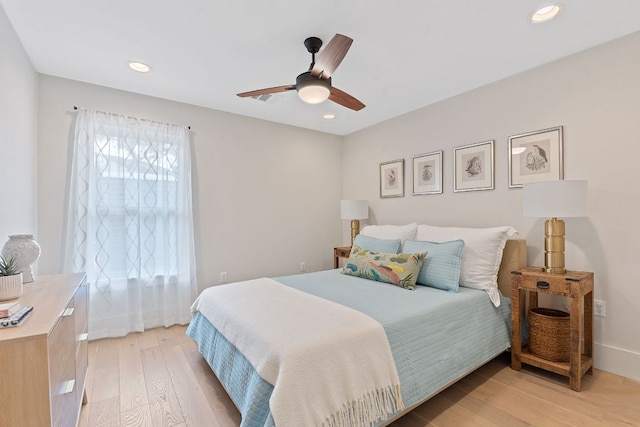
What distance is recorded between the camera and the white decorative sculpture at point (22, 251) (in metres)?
1.63

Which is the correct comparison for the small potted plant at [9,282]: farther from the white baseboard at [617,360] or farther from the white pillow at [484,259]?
the white baseboard at [617,360]

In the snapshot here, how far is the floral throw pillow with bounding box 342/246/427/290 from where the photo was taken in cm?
243

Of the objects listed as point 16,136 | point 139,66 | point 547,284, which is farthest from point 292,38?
point 547,284

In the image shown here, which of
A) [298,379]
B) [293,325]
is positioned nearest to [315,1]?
[293,325]

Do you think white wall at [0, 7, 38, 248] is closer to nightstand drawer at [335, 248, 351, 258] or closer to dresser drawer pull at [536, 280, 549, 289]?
nightstand drawer at [335, 248, 351, 258]

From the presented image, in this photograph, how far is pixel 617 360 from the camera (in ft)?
7.17

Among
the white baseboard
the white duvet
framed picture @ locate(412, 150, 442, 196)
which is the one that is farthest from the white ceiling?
the white baseboard

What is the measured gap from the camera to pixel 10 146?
1.94 m

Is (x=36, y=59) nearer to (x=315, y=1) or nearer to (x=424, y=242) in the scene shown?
(x=315, y=1)

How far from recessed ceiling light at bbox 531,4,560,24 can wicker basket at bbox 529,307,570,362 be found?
2.06m

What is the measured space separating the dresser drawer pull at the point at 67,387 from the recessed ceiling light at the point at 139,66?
91.6 inches

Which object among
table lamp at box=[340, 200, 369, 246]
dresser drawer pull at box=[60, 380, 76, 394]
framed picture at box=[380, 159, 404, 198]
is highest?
framed picture at box=[380, 159, 404, 198]

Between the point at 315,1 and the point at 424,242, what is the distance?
207 centimetres

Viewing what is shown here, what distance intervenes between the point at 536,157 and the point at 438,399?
214 cm
